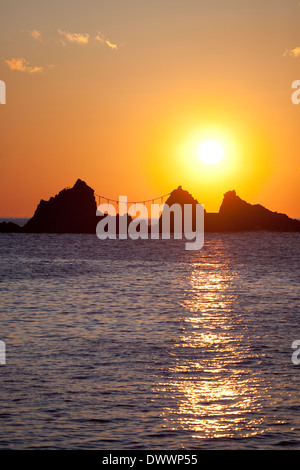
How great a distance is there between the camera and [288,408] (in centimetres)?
1766

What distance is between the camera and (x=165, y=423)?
16.5 metres

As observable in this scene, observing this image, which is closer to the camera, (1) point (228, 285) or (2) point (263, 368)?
(2) point (263, 368)

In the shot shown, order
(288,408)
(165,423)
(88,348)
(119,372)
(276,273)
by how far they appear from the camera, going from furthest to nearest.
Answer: (276,273) → (88,348) → (119,372) → (288,408) → (165,423)

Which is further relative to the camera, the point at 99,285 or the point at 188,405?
the point at 99,285

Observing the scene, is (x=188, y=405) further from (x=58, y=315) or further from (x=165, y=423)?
(x=58, y=315)

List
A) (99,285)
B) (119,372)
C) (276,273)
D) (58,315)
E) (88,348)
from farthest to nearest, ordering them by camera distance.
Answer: (276,273), (99,285), (58,315), (88,348), (119,372)

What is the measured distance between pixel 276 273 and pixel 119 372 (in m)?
54.4

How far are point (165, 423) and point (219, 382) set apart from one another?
429 cm

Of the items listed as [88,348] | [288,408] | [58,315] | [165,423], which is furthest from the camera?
[58,315]

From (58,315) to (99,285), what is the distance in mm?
22351

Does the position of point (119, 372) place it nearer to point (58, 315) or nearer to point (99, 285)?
point (58, 315)
